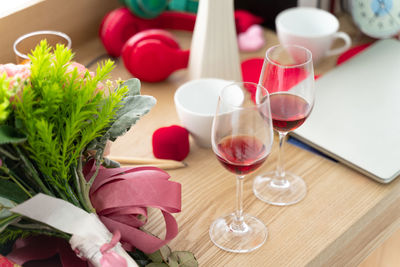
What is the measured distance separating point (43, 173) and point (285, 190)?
0.41 metres

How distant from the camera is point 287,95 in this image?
32.3 inches

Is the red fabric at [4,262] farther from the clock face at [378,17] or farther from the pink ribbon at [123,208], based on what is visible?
the clock face at [378,17]

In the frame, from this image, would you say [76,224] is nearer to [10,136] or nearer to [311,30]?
[10,136]

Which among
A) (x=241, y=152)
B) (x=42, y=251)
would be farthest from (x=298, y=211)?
(x=42, y=251)

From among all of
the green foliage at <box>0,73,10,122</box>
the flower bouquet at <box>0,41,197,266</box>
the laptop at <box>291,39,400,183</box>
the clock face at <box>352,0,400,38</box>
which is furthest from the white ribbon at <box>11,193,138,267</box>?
the clock face at <box>352,0,400,38</box>

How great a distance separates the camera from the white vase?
1.04m

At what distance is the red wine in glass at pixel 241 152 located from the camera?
2.34 feet

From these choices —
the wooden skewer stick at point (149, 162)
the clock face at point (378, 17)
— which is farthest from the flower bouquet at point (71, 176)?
the clock face at point (378, 17)

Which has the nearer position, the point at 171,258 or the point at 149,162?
the point at 171,258

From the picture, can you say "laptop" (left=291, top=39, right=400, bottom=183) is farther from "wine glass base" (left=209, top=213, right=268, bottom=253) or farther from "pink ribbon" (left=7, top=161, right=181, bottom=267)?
"pink ribbon" (left=7, top=161, right=181, bottom=267)

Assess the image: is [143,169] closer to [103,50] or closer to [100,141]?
[100,141]

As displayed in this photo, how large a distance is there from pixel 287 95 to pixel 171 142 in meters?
0.22

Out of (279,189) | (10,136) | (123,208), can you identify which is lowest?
(279,189)

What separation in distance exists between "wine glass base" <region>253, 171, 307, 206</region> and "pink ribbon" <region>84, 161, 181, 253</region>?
0.20m
